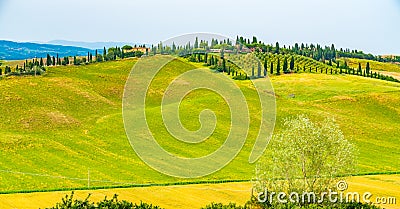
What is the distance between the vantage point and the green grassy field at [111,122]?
61.7m

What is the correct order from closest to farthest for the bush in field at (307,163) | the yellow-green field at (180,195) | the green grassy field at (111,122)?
the bush in field at (307,163) → the yellow-green field at (180,195) → the green grassy field at (111,122)

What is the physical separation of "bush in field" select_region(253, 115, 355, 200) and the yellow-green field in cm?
464

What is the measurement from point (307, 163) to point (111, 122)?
55007mm

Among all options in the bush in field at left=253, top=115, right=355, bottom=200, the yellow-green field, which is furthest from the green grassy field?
the bush in field at left=253, top=115, right=355, bottom=200

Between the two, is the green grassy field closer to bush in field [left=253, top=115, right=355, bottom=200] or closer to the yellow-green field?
the yellow-green field

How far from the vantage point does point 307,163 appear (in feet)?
125

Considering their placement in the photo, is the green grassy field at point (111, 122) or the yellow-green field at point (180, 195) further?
the green grassy field at point (111, 122)

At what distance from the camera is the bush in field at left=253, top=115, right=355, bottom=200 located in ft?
123

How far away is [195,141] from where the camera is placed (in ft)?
259

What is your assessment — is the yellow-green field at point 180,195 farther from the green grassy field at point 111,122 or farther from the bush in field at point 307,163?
the green grassy field at point 111,122

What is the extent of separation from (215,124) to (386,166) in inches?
1114

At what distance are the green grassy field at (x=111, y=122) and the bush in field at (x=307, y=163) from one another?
22710mm

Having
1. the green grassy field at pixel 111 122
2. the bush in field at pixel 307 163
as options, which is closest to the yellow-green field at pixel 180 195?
the bush in field at pixel 307 163

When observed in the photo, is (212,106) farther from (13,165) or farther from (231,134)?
(13,165)
